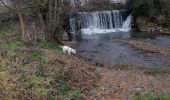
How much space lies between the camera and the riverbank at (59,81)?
837 centimetres

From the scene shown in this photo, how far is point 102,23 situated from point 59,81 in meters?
23.0

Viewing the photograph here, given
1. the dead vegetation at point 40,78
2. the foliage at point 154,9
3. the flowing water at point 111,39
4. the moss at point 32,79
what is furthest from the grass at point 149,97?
the foliage at point 154,9

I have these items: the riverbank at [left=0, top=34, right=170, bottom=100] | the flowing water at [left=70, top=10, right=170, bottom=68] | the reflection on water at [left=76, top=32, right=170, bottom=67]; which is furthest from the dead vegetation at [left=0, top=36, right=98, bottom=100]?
the flowing water at [left=70, top=10, right=170, bottom=68]

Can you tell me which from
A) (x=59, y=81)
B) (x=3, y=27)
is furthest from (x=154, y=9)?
(x=59, y=81)

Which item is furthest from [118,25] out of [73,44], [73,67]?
[73,67]

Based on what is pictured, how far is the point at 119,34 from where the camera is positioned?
29547 millimetres

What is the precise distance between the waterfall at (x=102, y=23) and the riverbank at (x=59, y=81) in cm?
1860

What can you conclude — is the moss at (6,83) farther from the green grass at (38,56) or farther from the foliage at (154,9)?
the foliage at (154,9)

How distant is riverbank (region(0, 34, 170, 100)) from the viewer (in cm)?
837

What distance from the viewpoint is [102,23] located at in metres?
32.2

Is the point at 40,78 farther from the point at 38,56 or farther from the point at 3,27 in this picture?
the point at 3,27

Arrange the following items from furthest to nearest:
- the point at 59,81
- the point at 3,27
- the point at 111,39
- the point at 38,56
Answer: the point at 111,39 → the point at 3,27 → the point at 38,56 → the point at 59,81

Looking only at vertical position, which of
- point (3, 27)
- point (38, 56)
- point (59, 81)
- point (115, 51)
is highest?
point (3, 27)

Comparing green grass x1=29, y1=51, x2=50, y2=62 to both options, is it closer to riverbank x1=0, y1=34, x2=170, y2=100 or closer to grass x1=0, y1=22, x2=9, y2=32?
riverbank x1=0, y1=34, x2=170, y2=100
